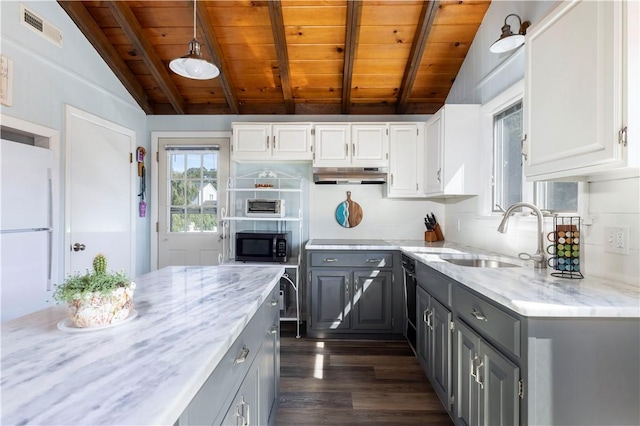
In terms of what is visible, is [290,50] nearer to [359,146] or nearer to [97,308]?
[359,146]

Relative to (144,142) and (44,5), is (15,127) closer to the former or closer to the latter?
(44,5)

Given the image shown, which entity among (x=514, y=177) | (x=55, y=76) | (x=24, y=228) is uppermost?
(x=55, y=76)

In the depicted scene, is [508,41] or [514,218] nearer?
[508,41]

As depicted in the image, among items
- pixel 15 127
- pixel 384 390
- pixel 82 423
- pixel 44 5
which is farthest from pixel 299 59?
pixel 82 423

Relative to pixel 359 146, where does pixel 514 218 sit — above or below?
below

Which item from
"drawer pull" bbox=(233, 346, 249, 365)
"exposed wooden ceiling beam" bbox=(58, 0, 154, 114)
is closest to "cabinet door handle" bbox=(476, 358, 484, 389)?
"drawer pull" bbox=(233, 346, 249, 365)

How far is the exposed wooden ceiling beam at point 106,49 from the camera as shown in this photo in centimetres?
268

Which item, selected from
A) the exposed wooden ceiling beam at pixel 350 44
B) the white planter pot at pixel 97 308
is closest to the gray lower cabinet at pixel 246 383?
the white planter pot at pixel 97 308

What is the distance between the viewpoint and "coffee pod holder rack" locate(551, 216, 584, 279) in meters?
1.59

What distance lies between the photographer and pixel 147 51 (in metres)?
3.06

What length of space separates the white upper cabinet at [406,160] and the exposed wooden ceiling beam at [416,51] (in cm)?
40

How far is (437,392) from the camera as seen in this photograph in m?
2.12

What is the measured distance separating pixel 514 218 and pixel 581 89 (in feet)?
3.99

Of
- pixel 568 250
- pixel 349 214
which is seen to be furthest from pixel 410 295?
pixel 568 250
